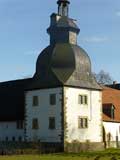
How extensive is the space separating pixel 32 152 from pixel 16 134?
29.8ft

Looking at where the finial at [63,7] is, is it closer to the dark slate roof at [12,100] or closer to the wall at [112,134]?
the dark slate roof at [12,100]

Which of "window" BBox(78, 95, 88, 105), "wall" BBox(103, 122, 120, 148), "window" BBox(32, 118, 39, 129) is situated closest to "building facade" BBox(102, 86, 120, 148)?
"wall" BBox(103, 122, 120, 148)

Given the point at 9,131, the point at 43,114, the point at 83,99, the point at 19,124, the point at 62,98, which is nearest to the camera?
the point at 62,98

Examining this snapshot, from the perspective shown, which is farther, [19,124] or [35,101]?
[19,124]

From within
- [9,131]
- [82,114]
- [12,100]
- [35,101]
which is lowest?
[9,131]

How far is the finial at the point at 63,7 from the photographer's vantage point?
5569 cm

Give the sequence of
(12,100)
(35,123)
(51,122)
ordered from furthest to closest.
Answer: (12,100) → (35,123) → (51,122)

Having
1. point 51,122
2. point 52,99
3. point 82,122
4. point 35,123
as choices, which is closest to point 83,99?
point 82,122

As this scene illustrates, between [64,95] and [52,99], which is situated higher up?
[64,95]

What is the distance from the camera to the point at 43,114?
5216 cm

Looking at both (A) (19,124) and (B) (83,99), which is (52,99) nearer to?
(B) (83,99)

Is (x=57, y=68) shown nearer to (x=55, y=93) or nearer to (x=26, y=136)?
(x=55, y=93)

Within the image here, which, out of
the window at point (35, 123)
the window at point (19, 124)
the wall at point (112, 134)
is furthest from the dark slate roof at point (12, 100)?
the wall at point (112, 134)

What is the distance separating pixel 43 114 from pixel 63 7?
12157 millimetres
